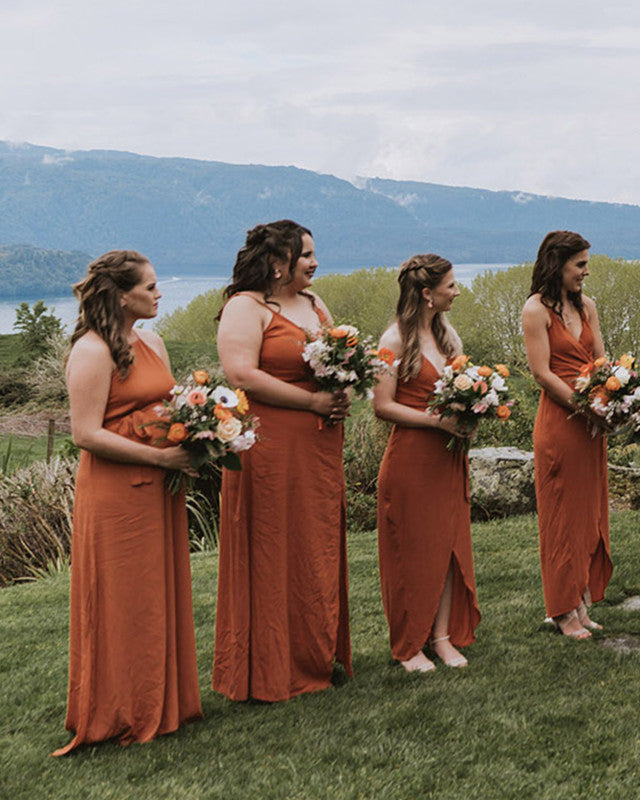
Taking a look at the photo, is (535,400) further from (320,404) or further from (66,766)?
(66,766)

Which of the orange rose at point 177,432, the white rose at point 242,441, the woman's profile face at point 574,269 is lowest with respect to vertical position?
the white rose at point 242,441

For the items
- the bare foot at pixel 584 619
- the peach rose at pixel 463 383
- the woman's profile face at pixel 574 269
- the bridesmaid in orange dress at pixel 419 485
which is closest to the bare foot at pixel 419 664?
the bridesmaid in orange dress at pixel 419 485

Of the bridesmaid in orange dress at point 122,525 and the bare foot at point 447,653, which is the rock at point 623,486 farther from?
the bridesmaid in orange dress at point 122,525

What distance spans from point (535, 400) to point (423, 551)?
10880 millimetres

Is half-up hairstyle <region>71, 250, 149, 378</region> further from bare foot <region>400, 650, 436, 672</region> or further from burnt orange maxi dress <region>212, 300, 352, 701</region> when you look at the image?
bare foot <region>400, 650, 436, 672</region>

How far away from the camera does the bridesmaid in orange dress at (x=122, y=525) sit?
4535mm

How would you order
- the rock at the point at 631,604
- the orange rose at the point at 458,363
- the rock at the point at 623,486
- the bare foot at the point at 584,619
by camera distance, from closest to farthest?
the orange rose at the point at 458,363 → the bare foot at the point at 584,619 → the rock at the point at 631,604 → the rock at the point at 623,486

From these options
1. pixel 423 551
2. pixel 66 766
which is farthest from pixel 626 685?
pixel 66 766

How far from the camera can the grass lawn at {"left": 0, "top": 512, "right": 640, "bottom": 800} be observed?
168 inches

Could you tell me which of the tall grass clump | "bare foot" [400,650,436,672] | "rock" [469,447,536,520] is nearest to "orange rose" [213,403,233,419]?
"bare foot" [400,650,436,672]

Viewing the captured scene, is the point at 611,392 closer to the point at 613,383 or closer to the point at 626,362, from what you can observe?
the point at 613,383

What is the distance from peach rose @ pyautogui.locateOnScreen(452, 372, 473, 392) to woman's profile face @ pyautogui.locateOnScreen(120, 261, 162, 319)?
5.85 feet

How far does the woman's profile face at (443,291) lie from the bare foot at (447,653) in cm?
210

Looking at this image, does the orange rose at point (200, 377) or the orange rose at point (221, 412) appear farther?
the orange rose at point (200, 377)
